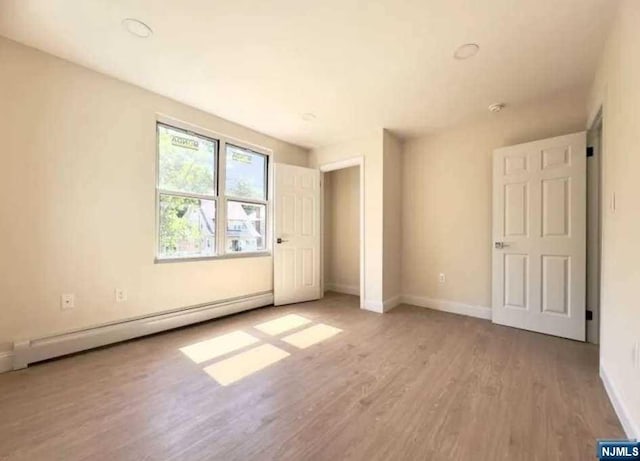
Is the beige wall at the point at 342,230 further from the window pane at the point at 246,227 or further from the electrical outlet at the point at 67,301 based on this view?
the electrical outlet at the point at 67,301

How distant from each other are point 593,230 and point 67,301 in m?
4.80

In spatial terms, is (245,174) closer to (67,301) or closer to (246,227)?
(246,227)

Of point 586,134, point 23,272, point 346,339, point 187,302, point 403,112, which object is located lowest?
point 346,339

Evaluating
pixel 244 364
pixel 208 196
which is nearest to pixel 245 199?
pixel 208 196

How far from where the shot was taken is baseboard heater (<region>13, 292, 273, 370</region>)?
2.13 m

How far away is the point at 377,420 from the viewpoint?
60.8 inches

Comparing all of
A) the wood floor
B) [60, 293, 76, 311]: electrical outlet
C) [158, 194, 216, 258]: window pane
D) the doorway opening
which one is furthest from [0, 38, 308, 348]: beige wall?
the doorway opening

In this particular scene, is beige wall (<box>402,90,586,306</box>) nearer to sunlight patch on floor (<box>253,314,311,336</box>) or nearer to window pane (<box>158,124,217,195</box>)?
sunlight patch on floor (<box>253,314,311,336</box>)

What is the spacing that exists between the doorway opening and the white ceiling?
61 centimetres

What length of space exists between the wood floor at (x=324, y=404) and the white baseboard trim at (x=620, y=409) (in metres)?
0.04

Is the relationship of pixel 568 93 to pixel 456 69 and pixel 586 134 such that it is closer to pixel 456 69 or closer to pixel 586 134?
pixel 586 134

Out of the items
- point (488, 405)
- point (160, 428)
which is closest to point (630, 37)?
point (488, 405)

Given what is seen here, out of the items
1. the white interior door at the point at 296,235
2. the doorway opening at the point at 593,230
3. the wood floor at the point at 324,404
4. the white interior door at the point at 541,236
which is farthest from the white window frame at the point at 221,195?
the doorway opening at the point at 593,230

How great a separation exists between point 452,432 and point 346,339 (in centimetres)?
134
